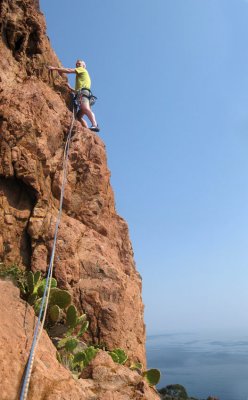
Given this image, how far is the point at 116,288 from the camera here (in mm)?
10586

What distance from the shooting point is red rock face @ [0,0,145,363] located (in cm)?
1033

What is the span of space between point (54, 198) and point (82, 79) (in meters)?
6.73

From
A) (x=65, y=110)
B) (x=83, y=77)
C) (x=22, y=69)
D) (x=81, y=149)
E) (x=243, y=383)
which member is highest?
(x=83, y=77)

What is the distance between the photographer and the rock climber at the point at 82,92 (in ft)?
50.2

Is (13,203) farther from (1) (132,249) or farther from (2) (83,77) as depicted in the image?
(2) (83,77)

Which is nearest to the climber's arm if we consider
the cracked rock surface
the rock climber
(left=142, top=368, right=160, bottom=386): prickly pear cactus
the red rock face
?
the rock climber

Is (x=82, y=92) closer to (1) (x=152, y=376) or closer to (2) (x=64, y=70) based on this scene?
(2) (x=64, y=70)

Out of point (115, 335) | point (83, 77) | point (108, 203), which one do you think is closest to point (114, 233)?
point (108, 203)

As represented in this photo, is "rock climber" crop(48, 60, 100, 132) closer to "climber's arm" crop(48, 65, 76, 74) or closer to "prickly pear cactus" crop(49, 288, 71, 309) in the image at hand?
"climber's arm" crop(48, 65, 76, 74)

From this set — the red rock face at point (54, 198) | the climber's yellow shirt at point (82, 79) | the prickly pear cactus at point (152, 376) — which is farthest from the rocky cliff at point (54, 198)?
the climber's yellow shirt at point (82, 79)

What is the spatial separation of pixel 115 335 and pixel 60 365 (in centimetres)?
270

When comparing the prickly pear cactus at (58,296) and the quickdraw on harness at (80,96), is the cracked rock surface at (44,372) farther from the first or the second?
the quickdraw on harness at (80,96)

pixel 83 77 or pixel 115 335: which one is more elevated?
pixel 83 77

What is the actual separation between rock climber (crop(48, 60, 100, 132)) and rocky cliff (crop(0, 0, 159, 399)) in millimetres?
812
